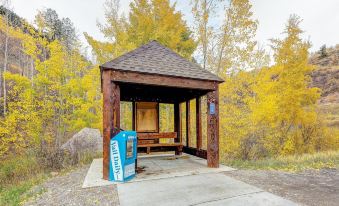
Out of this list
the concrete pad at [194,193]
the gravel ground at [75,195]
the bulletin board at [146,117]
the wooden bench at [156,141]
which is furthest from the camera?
the bulletin board at [146,117]

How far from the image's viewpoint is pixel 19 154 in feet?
30.1

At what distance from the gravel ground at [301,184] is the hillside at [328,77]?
17.3 meters

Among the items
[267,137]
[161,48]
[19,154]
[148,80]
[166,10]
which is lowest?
[19,154]

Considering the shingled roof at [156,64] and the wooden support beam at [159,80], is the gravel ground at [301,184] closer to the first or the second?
the wooden support beam at [159,80]

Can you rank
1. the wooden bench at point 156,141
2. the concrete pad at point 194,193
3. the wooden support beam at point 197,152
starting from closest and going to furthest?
the concrete pad at point 194,193, the wooden support beam at point 197,152, the wooden bench at point 156,141

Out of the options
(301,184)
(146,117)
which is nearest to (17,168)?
(146,117)

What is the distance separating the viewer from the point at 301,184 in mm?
3980

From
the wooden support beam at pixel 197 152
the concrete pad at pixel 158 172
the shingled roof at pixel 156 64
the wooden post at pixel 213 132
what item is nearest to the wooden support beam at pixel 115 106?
the shingled roof at pixel 156 64

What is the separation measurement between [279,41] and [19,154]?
44.6 ft

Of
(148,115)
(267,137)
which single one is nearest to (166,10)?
(148,115)

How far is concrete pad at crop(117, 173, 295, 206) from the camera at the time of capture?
9.84ft

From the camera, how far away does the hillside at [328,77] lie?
69.0ft

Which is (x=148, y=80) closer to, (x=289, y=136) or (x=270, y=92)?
(x=270, y=92)

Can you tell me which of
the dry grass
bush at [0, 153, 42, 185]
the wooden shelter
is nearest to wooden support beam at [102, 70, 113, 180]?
the wooden shelter
